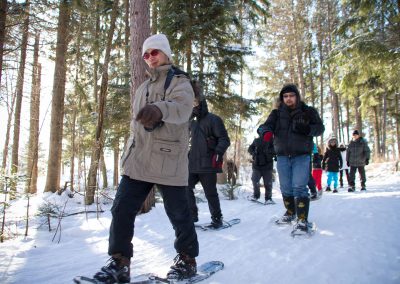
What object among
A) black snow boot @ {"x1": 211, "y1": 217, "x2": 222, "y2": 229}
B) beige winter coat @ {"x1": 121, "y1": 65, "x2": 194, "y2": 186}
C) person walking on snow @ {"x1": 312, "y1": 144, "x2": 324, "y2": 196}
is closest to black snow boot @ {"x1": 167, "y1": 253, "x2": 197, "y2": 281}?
beige winter coat @ {"x1": 121, "y1": 65, "x2": 194, "y2": 186}

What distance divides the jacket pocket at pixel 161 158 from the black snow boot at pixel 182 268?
824 mm

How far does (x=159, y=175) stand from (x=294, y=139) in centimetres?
246

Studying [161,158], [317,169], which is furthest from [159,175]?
[317,169]

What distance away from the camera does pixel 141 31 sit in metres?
6.02

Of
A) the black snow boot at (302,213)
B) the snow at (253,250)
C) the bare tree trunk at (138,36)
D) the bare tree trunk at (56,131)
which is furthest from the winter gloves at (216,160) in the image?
the bare tree trunk at (56,131)

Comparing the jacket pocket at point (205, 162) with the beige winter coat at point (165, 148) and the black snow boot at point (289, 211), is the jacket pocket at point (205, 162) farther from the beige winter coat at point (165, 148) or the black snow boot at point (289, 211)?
the beige winter coat at point (165, 148)

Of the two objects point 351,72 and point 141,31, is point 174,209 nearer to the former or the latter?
point 141,31

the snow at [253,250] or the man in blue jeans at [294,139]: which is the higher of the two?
the man in blue jeans at [294,139]

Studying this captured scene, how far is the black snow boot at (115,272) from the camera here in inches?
94.9

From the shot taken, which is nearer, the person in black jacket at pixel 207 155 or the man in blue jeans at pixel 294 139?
the man in blue jeans at pixel 294 139

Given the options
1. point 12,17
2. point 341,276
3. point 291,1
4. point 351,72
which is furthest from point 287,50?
point 341,276

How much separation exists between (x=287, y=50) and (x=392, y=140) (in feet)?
86.0

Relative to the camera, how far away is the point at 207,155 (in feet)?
15.7

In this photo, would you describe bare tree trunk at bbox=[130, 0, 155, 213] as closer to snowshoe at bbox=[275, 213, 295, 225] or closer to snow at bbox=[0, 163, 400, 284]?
snow at bbox=[0, 163, 400, 284]
